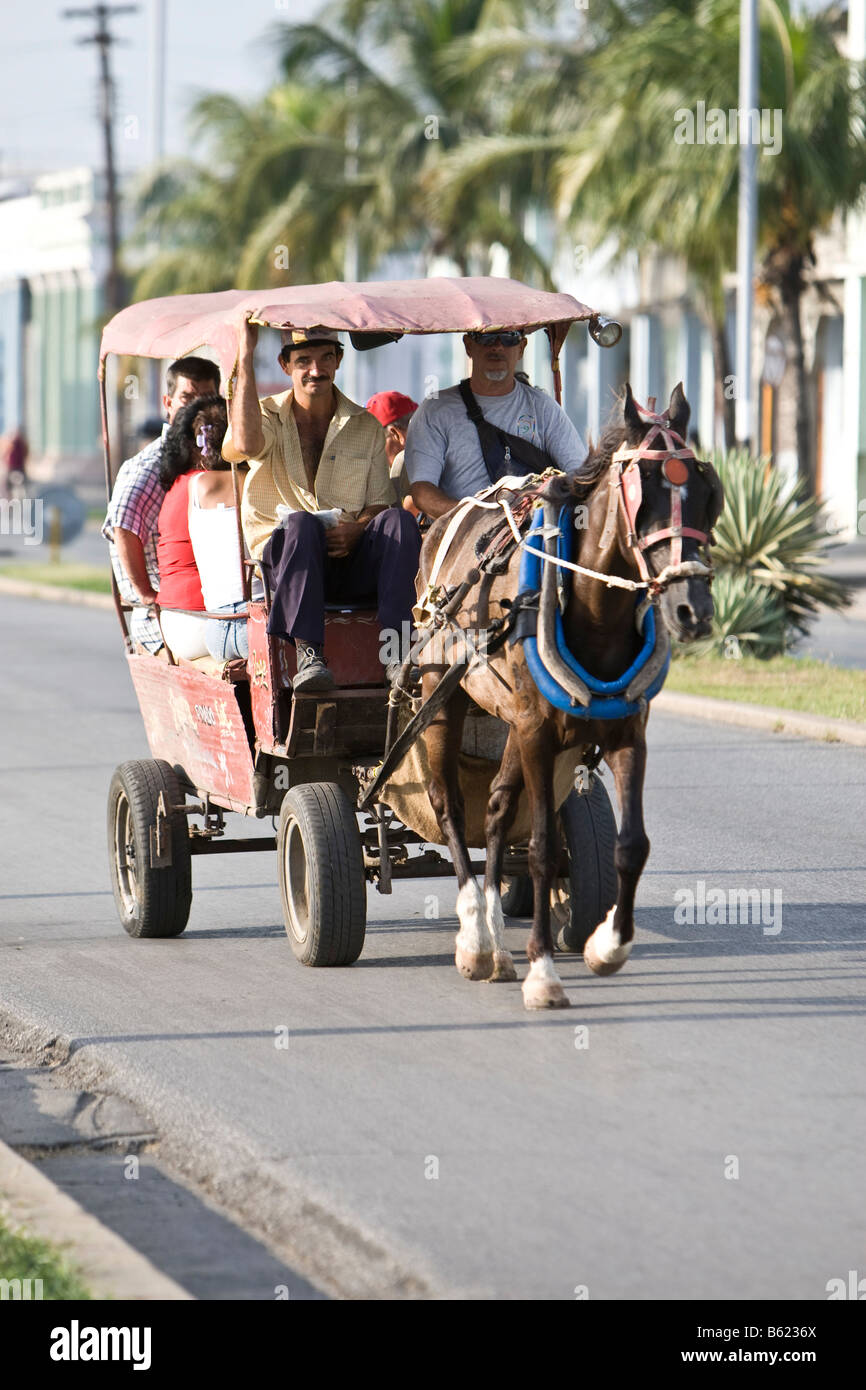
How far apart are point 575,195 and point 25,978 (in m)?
24.3

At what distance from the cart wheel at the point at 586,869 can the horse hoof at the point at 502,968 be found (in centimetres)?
38

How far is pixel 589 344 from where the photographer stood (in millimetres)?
45500

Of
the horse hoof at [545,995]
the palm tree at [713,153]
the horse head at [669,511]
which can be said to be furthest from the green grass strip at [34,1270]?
the palm tree at [713,153]

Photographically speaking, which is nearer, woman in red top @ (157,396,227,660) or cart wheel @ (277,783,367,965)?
cart wheel @ (277,783,367,965)

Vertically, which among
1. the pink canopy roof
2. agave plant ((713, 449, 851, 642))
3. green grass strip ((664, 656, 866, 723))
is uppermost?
the pink canopy roof

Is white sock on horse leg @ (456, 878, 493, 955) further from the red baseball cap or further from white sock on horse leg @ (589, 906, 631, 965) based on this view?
the red baseball cap

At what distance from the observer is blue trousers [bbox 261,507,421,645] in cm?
757

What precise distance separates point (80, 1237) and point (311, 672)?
9.76 feet

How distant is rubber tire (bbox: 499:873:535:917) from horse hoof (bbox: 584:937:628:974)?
1.29 meters

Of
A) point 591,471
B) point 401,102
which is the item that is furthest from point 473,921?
point 401,102

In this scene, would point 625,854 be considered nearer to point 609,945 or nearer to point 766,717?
point 609,945

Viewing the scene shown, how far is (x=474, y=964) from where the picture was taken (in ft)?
24.5

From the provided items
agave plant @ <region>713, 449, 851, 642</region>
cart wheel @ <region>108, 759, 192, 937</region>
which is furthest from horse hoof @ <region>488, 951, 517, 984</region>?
agave plant @ <region>713, 449, 851, 642</region>
